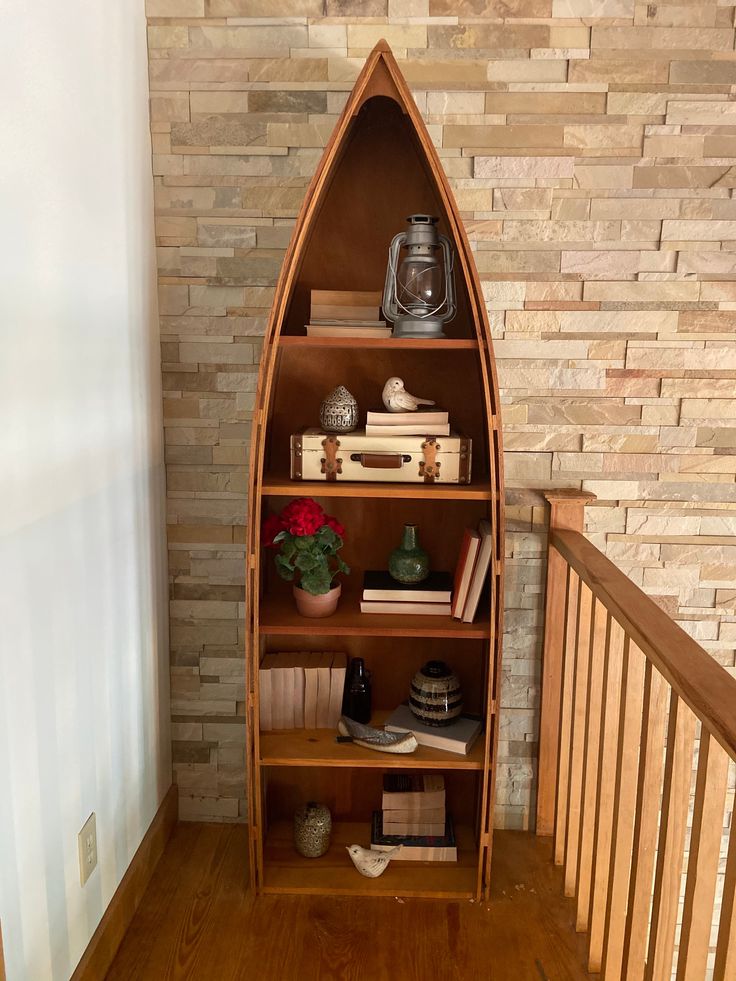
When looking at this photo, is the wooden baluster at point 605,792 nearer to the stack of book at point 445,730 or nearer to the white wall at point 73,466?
the stack of book at point 445,730

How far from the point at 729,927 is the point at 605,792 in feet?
2.27

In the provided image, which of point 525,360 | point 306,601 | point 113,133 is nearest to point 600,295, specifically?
point 525,360

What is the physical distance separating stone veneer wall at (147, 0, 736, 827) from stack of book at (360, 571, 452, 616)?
11.6 inches

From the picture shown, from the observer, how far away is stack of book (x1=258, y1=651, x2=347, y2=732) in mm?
2061

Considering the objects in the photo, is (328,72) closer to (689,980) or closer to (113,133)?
(113,133)

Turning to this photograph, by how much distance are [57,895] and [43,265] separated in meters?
1.14

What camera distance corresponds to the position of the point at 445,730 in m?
2.00

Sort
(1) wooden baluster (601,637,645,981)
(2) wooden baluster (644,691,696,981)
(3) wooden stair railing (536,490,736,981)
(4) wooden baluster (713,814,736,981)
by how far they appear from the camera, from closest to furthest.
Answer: (4) wooden baluster (713,814,736,981), (3) wooden stair railing (536,490,736,981), (2) wooden baluster (644,691,696,981), (1) wooden baluster (601,637,645,981)

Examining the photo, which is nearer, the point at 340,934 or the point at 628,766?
the point at 628,766

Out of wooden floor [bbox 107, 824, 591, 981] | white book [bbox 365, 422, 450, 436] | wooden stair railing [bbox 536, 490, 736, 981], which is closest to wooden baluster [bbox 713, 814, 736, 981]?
wooden stair railing [bbox 536, 490, 736, 981]

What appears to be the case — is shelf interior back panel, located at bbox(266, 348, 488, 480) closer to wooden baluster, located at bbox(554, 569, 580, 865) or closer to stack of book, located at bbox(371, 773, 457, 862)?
wooden baluster, located at bbox(554, 569, 580, 865)

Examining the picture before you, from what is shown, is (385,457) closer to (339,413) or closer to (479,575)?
(339,413)

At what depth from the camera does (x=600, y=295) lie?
2.06 m

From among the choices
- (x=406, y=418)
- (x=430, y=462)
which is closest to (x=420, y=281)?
(x=406, y=418)
